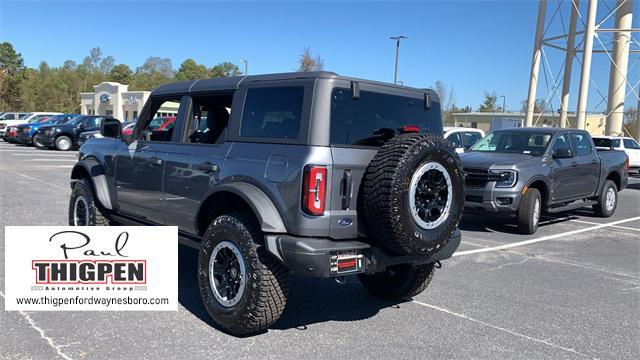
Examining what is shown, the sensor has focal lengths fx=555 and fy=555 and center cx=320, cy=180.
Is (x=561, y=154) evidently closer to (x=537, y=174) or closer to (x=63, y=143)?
(x=537, y=174)

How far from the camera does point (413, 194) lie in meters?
3.99

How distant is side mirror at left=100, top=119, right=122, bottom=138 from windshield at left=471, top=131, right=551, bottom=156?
6735mm

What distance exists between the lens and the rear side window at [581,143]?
1052 centimetres

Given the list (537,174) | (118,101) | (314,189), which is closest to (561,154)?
(537,174)

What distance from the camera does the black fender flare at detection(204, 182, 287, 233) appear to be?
3.99 m

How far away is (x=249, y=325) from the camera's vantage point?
4.06m

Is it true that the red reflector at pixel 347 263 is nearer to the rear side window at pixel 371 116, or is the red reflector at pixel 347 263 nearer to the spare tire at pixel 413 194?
the spare tire at pixel 413 194

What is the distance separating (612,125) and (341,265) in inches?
1189

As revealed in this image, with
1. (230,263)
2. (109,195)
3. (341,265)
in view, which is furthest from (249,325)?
(109,195)

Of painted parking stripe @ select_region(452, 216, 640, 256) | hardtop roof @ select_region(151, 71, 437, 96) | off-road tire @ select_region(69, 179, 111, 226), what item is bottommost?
painted parking stripe @ select_region(452, 216, 640, 256)

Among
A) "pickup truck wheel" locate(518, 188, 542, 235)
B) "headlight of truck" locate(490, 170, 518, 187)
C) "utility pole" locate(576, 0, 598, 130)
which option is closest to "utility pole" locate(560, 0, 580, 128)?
"utility pole" locate(576, 0, 598, 130)

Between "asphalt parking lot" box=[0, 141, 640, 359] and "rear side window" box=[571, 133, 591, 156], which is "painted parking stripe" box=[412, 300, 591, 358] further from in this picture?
"rear side window" box=[571, 133, 591, 156]

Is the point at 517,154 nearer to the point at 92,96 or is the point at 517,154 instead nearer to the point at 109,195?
the point at 109,195

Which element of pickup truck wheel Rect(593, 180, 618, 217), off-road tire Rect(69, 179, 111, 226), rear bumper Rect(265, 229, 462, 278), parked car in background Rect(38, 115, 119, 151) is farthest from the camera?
parked car in background Rect(38, 115, 119, 151)
